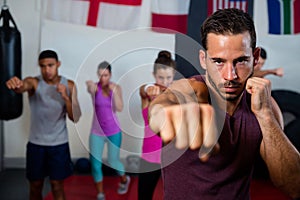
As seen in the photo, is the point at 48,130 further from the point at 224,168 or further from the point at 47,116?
the point at 224,168

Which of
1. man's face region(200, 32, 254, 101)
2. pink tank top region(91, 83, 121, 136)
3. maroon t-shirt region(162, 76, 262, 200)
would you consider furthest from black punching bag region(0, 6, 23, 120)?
man's face region(200, 32, 254, 101)

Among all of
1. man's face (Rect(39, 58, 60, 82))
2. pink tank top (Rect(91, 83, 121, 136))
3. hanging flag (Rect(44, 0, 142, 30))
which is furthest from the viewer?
hanging flag (Rect(44, 0, 142, 30))

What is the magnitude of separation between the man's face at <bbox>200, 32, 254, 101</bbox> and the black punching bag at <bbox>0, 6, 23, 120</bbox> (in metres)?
2.21

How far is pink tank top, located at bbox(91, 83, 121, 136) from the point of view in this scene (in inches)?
56.0

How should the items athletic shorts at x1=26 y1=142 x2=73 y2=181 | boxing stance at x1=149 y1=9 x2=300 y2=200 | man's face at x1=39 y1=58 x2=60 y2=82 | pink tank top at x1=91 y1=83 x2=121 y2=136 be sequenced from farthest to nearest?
man's face at x1=39 y1=58 x2=60 y2=82 → athletic shorts at x1=26 y1=142 x2=73 y2=181 → pink tank top at x1=91 y1=83 x2=121 y2=136 → boxing stance at x1=149 y1=9 x2=300 y2=200

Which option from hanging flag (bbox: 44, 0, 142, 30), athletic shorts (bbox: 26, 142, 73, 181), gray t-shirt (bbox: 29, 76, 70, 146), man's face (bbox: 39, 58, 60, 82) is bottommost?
athletic shorts (bbox: 26, 142, 73, 181)

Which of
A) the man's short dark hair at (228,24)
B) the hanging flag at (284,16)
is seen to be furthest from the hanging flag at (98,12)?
the man's short dark hair at (228,24)

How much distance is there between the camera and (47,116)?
242 centimetres

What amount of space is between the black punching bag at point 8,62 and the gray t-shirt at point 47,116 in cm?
49

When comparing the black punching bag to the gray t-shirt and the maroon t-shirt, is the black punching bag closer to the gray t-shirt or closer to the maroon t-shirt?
the gray t-shirt

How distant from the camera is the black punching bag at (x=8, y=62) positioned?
280cm

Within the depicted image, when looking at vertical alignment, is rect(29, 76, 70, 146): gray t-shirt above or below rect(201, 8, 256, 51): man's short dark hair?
below

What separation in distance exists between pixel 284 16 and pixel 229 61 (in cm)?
267

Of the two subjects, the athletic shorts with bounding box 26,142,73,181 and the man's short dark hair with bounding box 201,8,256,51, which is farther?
the athletic shorts with bounding box 26,142,73,181
